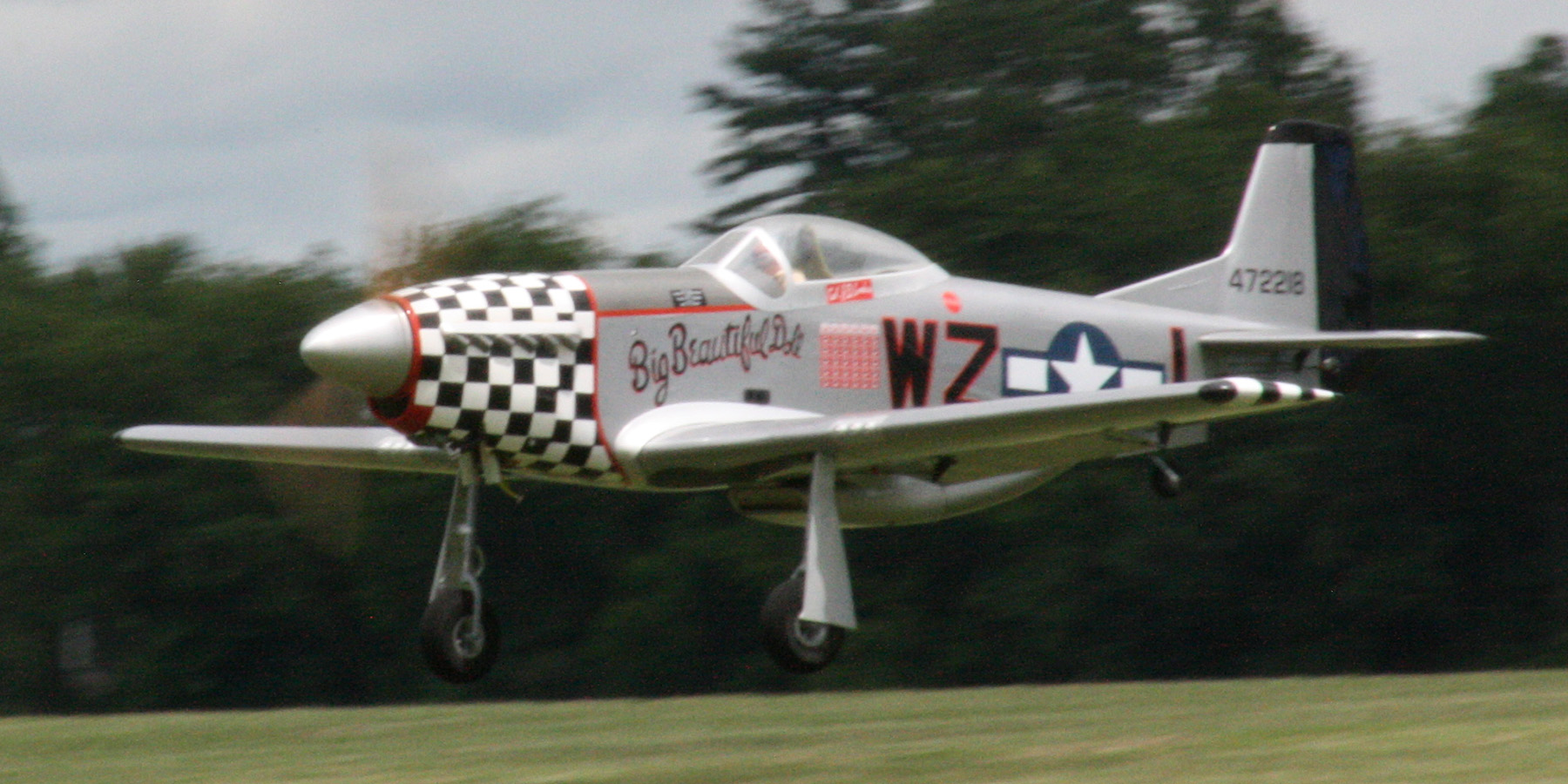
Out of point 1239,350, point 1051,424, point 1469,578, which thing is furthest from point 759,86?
point 1051,424

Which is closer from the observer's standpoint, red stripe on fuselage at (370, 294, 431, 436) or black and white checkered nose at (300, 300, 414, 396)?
black and white checkered nose at (300, 300, 414, 396)

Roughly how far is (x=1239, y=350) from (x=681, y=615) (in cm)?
2082

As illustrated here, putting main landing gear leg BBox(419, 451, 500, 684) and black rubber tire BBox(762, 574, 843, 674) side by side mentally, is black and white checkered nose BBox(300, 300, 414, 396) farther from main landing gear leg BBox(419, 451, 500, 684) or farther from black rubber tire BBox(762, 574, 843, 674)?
black rubber tire BBox(762, 574, 843, 674)

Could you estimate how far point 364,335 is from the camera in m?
9.31

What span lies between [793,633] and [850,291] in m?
2.16

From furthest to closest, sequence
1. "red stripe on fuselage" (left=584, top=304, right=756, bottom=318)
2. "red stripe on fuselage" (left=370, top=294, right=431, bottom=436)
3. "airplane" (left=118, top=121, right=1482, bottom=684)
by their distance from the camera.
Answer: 1. "red stripe on fuselage" (left=584, top=304, right=756, bottom=318)
2. "airplane" (left=118, top=121, right=1482, bottom=684)
3. "red stripe on fuselage" (left=370, top=294, right=431, bottom=436)

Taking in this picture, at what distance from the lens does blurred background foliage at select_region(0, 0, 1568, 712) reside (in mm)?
29938

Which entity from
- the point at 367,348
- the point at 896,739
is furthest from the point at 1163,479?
the point at 367,348

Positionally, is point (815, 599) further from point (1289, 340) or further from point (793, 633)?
point (1289, 340)

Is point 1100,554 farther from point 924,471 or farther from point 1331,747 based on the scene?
point 1331,747

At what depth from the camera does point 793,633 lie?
1001 centimetres

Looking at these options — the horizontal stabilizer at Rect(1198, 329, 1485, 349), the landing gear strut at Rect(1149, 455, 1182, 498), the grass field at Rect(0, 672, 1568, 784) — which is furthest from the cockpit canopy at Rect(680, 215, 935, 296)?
the horizontal stabilizer at Rect(1198, 329, 1485, 349)

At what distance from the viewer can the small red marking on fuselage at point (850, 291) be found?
1097 cm

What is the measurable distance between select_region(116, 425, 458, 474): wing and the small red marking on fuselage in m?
2.49
